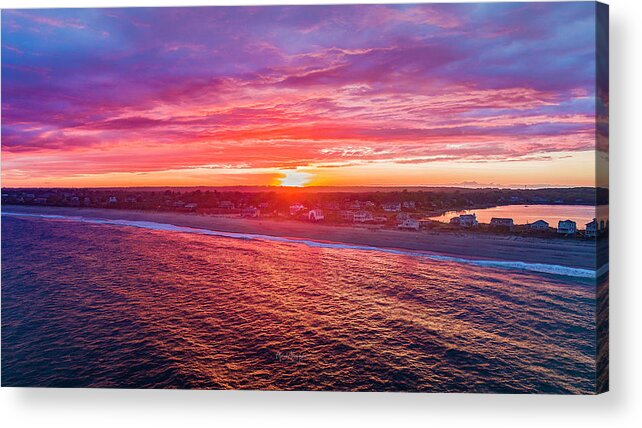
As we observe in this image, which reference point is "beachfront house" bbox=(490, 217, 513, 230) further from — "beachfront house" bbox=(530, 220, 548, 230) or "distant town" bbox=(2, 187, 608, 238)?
"beachfront house" bbox=(530, 220, 548, 230)

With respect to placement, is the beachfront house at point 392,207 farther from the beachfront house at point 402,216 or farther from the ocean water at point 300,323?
the ocean water at point 300,323

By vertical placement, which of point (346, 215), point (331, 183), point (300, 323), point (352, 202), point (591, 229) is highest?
point (331, 183)

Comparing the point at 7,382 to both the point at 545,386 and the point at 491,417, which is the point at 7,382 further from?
the point at 545,386

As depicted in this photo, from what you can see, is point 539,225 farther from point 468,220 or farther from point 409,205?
point 409,205

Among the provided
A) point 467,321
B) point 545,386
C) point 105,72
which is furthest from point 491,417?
point 105,72

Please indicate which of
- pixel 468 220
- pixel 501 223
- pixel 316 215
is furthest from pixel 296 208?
pixel 501 223

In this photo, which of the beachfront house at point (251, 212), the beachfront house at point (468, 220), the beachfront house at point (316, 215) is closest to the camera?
the beachfront house at point (468, 220)

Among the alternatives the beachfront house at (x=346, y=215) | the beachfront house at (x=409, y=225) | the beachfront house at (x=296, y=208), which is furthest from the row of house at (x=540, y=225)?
the beachfront house at (x=296, y=208)
